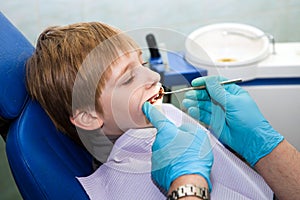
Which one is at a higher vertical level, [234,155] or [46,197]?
[46,197]

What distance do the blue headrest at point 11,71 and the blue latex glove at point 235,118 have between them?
502 millimetres

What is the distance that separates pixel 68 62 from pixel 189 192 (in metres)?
0.48

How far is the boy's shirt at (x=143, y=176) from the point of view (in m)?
1.16

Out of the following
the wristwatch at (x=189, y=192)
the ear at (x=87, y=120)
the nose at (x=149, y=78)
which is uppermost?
the nose at (x=149, y=78)

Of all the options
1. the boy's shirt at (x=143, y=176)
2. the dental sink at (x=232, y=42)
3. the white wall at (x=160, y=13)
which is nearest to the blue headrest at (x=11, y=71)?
the boy's shirt at (x=143, y=176)

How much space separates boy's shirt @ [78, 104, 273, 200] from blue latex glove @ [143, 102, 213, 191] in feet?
0.37

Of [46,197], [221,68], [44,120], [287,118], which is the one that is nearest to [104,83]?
[44,120]

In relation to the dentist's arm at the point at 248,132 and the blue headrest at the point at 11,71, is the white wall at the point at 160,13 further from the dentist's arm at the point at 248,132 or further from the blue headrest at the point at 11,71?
the dentist's arm at the point at 248,132

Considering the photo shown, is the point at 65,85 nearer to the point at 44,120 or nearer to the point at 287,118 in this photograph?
the point at 44,120

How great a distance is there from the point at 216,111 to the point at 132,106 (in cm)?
29

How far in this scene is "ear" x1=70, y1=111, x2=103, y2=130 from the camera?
3.67 ft

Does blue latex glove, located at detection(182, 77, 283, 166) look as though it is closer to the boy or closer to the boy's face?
the boy

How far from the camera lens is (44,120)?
1.16 meters

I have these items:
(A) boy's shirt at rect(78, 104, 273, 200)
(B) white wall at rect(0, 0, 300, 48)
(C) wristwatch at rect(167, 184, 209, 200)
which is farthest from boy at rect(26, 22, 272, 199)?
(B) white wall at rect(0, 0, 300, 48)
